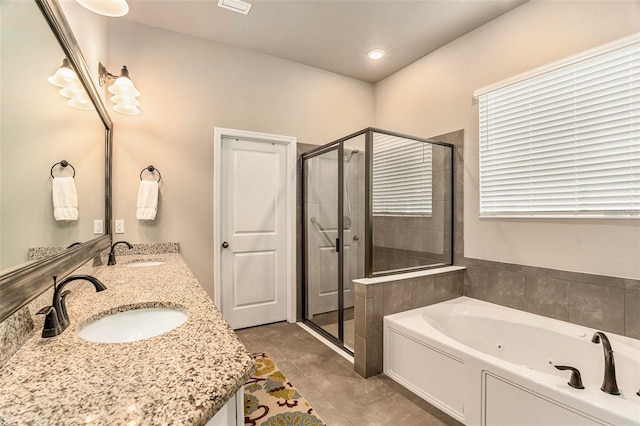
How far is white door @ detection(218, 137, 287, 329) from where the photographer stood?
2996 mm

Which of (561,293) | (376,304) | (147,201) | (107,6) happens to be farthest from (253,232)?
(561,293)

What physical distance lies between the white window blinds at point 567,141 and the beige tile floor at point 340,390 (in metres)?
1.63

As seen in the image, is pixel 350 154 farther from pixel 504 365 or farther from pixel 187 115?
pixel 504 365

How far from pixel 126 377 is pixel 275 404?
1482mm

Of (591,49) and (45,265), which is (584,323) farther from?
(45,265)

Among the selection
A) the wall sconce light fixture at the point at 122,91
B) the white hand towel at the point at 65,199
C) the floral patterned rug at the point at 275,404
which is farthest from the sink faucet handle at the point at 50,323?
the wall sconce light fixture at the point at 122,91

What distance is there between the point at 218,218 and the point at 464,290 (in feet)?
8.05

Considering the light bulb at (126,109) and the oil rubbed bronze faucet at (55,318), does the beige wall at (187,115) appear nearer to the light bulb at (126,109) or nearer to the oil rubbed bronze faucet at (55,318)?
the light bulb at (126,109)

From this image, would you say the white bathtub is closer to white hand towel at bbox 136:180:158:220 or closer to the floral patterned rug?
the floral patterned rug

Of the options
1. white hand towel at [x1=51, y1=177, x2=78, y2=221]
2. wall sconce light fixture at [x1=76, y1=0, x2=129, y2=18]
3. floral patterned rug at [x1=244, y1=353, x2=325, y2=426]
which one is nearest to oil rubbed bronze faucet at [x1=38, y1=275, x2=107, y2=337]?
white hand towel at [x1=51, y1=177, x2=78, y2=221]

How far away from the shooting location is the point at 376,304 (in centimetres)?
219

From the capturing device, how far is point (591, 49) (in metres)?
1.91

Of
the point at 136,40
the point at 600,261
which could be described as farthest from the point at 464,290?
the point at 136,40

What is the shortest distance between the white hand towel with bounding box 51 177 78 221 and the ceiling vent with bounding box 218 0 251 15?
6.02 feet
